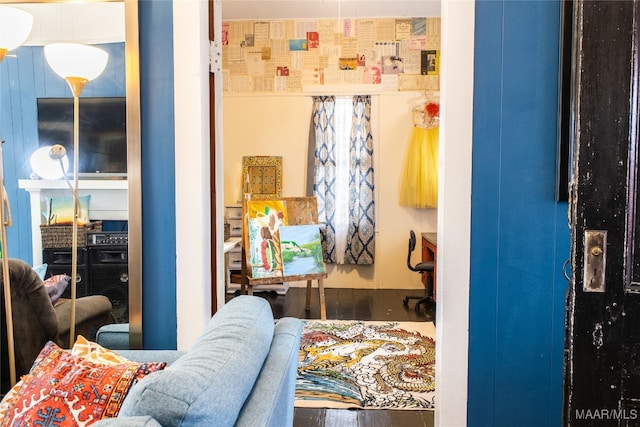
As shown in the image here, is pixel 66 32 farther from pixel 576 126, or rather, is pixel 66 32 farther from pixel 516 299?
pixel 516 299

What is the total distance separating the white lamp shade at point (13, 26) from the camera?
1979 mm

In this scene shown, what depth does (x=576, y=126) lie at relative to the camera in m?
1.26

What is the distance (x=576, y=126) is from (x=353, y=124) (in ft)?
14.6

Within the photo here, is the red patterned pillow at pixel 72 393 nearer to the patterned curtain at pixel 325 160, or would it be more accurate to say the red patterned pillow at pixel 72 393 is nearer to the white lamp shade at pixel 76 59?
the white lamp shade at pixel 76 59

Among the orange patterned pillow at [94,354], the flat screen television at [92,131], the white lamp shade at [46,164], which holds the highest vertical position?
the flat screen television at [92,131]

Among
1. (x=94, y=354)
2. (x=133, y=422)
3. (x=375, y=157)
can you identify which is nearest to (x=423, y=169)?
(x=375, y=157)

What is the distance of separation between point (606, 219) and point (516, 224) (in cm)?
65

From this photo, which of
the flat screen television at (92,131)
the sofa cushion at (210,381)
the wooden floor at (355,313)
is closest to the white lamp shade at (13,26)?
the flat screen television at (92,131)

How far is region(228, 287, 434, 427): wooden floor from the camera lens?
2.51 metres

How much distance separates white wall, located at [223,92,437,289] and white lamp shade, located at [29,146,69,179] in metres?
3.64

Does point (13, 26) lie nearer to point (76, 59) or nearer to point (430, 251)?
point (76, 59)

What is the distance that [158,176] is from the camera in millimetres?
1958

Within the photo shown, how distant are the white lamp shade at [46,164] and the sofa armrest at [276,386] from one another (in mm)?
1219

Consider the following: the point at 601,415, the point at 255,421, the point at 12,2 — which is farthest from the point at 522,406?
the point at 12,2
